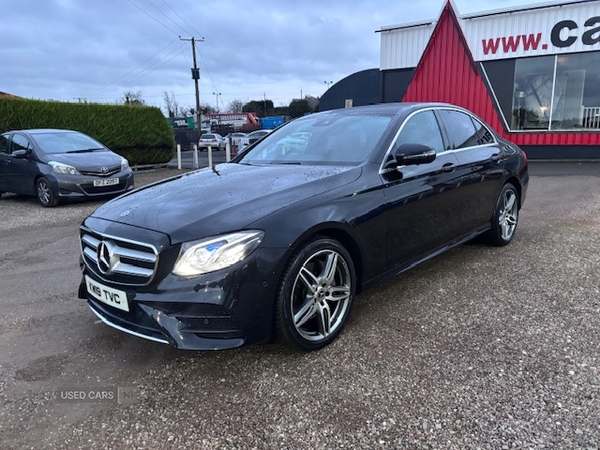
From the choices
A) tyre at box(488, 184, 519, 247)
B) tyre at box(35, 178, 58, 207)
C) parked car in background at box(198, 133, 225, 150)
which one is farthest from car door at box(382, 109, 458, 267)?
parked car in background at box(198, 133, 225, 150)

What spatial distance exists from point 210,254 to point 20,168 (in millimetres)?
8143

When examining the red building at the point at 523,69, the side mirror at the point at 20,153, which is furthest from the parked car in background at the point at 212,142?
the side mirror at the point at 20,153

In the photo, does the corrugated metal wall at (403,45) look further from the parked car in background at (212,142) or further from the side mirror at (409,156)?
the parked car in background at (212,142)

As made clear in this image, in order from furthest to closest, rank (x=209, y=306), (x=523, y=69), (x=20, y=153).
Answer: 1. (x=523, y=69)
2. (x=20, y=153)
3. (x=209, y=306)

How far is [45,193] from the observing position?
8453 millimetres

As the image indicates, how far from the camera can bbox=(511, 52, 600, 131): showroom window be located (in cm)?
1304

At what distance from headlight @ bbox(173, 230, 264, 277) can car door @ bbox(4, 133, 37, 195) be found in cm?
752

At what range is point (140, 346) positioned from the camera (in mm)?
2980

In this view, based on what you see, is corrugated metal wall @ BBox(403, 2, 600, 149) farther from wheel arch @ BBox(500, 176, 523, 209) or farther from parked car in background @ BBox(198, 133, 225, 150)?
parked car in background @ BBox(198, 133, 225, 150)

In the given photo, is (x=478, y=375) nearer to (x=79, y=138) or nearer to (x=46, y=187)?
(x=46, y=187)

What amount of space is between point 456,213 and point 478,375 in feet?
5.91

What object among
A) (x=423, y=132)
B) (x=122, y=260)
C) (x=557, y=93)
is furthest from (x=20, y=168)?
(x=557, y=93)

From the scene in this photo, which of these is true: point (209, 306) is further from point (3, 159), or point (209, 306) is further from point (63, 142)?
point (3, 159)

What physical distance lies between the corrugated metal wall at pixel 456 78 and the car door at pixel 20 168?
11546 millimetres
